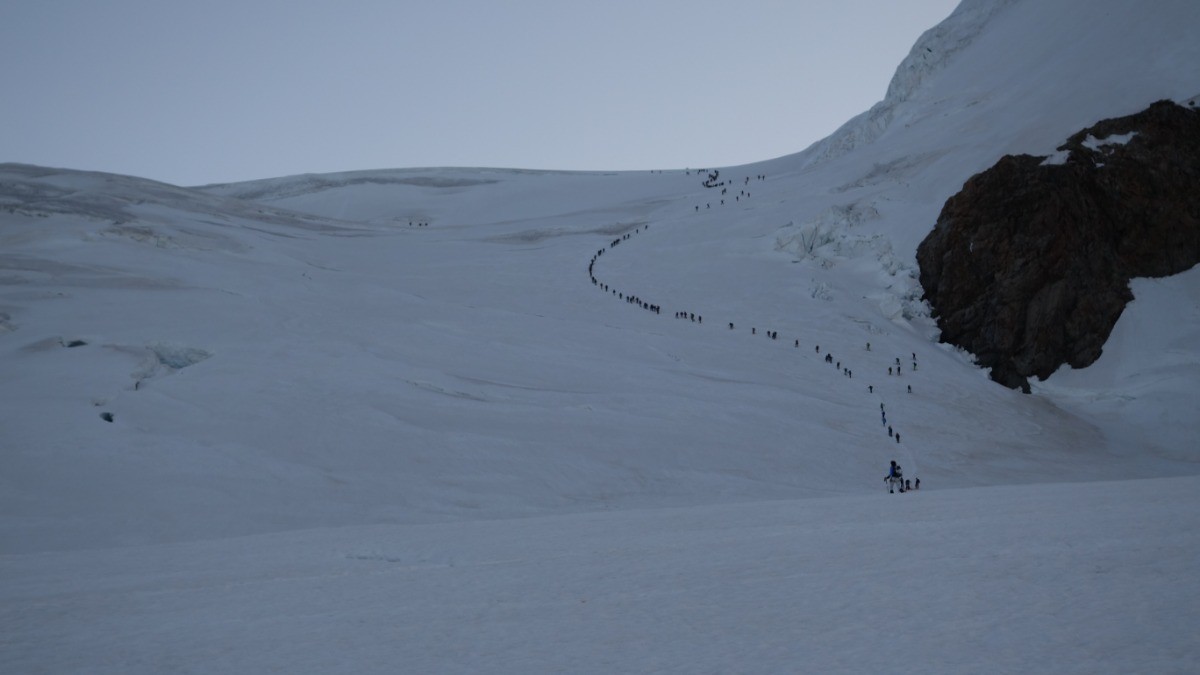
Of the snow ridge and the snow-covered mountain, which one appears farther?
the snow ridge

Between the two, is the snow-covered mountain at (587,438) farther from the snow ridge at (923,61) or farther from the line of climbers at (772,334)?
the snow ridge at (923,61)

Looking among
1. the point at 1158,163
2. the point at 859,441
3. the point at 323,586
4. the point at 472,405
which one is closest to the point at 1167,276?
the point at 1158,163

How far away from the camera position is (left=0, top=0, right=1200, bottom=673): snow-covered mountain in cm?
708

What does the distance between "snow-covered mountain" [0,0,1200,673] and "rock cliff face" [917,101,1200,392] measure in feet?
5.35

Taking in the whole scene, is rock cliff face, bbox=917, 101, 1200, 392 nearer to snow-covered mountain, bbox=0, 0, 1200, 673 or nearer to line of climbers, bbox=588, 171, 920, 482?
snow-covered mountain, bbox=0, 0, 1200, 673

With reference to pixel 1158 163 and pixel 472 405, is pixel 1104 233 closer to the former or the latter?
pixel 1158 163

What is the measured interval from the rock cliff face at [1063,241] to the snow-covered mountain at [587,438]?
5.35 feet

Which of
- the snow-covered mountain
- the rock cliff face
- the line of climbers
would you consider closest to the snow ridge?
the snow-covered mountain

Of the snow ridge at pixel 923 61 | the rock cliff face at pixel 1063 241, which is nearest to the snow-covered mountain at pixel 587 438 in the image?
the rock cliff face at pixel 1063 241

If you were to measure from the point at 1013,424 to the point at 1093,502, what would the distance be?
23.0m

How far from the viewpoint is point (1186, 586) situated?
6691 mm

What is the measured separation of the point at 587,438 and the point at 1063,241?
3137cm

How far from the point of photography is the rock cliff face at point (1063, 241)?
41.4 metres

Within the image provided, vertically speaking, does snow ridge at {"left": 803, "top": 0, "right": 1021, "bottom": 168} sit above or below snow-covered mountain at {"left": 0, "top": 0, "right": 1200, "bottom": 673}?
above
